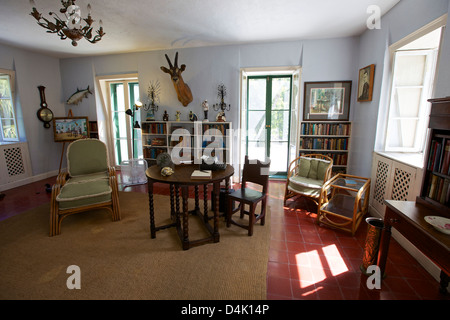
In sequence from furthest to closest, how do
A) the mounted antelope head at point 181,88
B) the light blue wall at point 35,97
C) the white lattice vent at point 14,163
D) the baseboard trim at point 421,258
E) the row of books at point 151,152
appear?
the row of books at point 151,152
the light blue wall at point 35,97
the white lattice vent at point 14,163
the mounted antelope head at point 181,88
the baseboard trim at point 421,258

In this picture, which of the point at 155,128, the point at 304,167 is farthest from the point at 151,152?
→ the point at 304,167

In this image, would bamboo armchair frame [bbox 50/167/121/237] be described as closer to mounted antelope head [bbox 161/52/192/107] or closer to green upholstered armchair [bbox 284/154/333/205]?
mounted antelope head [bbox 161/52/192/107]

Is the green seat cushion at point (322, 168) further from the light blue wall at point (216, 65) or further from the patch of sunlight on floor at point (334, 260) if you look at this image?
the light blue wall at point (216, 65)

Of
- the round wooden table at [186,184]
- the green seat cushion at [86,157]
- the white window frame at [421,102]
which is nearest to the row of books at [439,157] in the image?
the white window frame at [421,102]

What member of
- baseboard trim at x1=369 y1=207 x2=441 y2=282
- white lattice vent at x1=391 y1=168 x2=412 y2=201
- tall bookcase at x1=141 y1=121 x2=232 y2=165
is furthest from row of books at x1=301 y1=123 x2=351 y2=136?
baseboard trim at x1=369 y1=207 x2=441 y2=282


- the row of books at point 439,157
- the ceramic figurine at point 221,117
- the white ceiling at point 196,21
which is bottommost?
the row of books at point 439,157

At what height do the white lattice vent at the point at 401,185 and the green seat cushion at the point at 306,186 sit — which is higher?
the white lattice vent at the point at 401,185

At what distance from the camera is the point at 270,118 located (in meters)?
5.26

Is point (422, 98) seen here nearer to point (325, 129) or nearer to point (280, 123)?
point (325, 129)

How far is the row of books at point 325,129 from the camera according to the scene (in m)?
4.35

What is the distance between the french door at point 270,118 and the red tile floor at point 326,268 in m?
2.26

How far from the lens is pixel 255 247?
2.58 m

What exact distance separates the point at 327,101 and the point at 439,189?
2.95 m

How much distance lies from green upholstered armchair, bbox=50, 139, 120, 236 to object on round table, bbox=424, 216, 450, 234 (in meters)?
3.42
